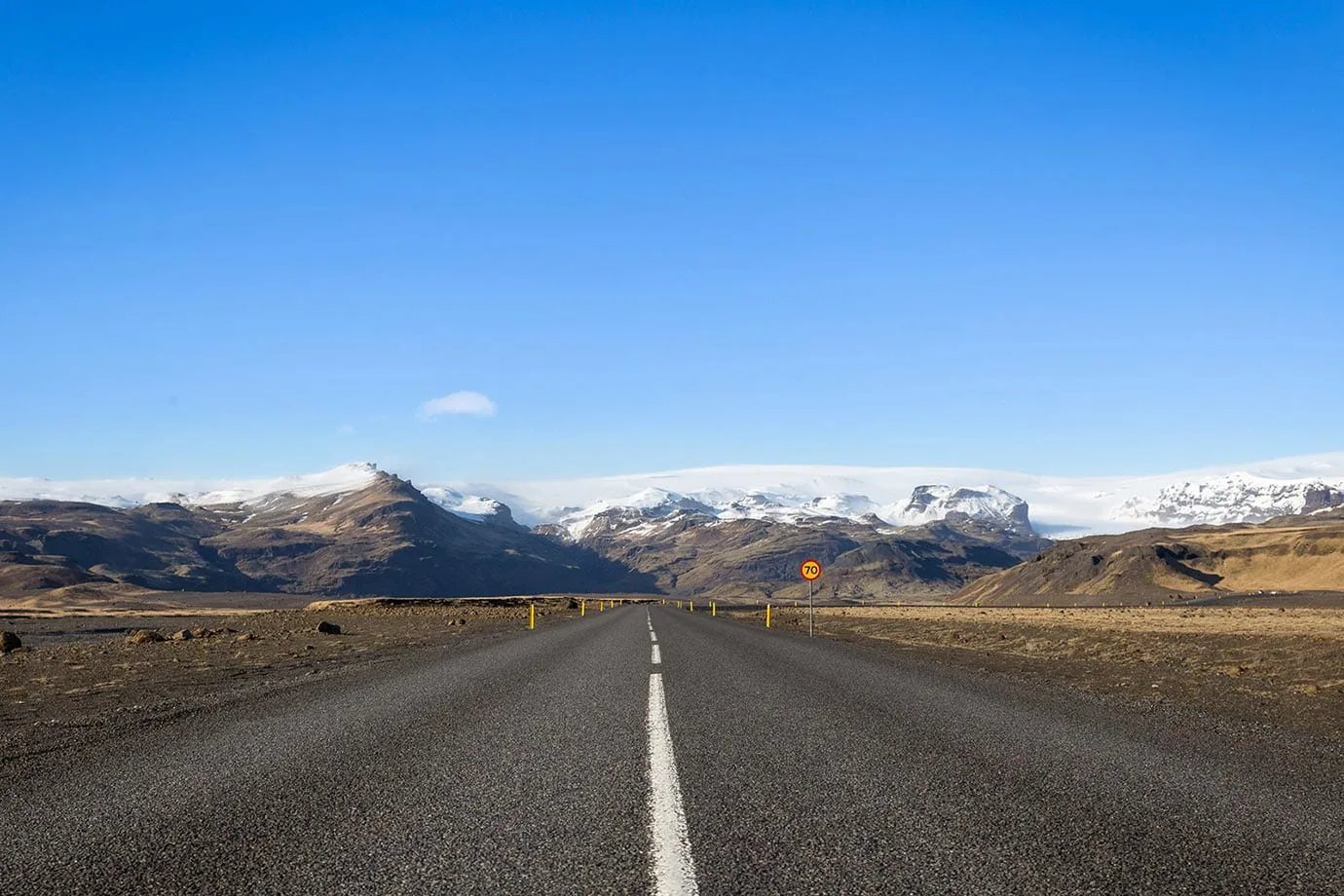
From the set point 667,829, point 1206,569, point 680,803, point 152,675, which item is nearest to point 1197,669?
point 680,803

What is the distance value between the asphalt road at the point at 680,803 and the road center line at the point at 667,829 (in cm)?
2

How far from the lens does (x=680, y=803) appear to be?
6.82 m

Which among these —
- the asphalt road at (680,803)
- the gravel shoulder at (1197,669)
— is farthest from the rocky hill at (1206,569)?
the asphalt road at (680,803)

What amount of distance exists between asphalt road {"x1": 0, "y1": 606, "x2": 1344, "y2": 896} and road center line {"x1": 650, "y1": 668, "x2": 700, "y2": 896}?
2 cm

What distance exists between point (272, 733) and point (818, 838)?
6.98m

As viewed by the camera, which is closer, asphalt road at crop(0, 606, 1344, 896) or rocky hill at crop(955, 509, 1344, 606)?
asphalt road at crop(0, 606, 1344, 896)

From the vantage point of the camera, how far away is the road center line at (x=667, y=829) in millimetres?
5078

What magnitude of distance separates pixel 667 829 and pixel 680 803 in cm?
71

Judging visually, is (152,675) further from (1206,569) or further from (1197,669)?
(1206,569)

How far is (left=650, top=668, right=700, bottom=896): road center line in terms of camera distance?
16.7 ft

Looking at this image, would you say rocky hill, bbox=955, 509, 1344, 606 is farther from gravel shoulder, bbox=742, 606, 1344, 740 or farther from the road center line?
the road center line

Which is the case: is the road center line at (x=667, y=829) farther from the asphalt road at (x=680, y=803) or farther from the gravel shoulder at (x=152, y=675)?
the gravel shoulder at (x=152, y=675)

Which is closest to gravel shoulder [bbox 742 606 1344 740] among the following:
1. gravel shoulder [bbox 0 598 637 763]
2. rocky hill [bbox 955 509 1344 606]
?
gravel shoulder [bbox 0 598 637 763]

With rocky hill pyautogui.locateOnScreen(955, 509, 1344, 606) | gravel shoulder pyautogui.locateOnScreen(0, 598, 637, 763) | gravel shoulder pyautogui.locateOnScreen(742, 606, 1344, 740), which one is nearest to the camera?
gravel shoulder pyautogui.locateOnScreen(0, 598, 637, 763)
